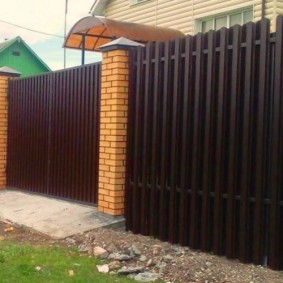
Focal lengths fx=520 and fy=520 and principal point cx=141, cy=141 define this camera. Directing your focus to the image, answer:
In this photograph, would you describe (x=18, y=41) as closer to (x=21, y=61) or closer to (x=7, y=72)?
(x=21, y=61)

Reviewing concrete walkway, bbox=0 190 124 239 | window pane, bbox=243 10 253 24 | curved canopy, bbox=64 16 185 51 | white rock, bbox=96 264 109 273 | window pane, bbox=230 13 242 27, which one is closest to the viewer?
white rock, bbox=96 264 109 273

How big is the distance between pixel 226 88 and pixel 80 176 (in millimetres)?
3567

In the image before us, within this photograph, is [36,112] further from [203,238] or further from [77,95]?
[203,238]

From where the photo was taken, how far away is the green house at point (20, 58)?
35000mm

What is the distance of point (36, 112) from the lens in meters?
9.38

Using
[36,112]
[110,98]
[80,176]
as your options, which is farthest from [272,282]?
[36,112]

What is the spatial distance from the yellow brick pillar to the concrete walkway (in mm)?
255

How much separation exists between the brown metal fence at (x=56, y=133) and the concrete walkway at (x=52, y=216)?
0.32m

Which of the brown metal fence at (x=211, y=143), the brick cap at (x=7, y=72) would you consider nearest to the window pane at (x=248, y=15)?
the brick cap at (x=7, y=72)

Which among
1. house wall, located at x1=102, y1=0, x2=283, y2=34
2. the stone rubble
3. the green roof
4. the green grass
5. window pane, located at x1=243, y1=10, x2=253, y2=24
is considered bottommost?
the green grass

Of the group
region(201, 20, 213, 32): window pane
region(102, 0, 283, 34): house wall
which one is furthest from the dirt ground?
region(201, 20, 213, 32): window pane

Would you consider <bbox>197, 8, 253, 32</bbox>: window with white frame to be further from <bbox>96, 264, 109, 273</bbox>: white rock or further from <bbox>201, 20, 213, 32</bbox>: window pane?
<bbox>96, 264, 109, 273</bbox>: white rock

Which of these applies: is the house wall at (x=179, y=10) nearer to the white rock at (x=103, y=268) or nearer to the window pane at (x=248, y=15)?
the window pane at (x=248, y=15)

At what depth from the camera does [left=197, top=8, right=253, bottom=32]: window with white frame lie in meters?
13.6
